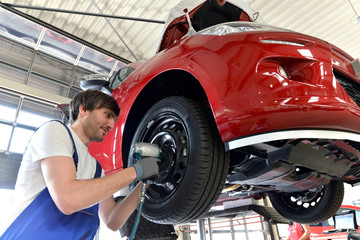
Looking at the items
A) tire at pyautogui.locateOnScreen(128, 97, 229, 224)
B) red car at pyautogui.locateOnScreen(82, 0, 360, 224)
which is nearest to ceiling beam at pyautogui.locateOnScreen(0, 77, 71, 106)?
red car at pyautogui.locateOnScreen(82, 0, 360, 224)

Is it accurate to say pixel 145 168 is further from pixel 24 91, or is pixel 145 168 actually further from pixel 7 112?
pixel 7 112

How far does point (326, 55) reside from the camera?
1.10 metres

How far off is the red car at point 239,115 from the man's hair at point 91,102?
9.8 inches

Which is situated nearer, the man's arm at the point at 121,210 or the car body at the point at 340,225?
the man's arm at the point at 121,210

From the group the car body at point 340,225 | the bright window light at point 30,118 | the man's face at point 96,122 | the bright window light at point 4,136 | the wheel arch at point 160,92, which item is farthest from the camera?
the bright window light at point 30,118

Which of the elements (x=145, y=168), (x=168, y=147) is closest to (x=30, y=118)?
(x=168, y=147)

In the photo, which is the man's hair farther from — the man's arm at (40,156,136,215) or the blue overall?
the man's arm at (40,156,136,215)

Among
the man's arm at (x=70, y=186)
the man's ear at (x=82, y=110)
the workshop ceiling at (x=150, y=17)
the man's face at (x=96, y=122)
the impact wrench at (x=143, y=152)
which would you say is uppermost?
the workshop ceiling at (x=150, y=17)

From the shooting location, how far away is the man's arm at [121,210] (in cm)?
131

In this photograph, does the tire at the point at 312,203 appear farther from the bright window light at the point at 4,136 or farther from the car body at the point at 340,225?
the bright window light at the point at 4,136

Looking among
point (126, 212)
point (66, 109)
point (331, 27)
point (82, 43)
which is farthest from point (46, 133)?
point (331, 27)

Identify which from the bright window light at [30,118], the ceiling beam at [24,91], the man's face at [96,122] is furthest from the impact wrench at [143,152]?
the bright window light at [30,118]

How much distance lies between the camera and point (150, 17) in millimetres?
5988

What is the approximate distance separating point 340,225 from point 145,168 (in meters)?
4.36
